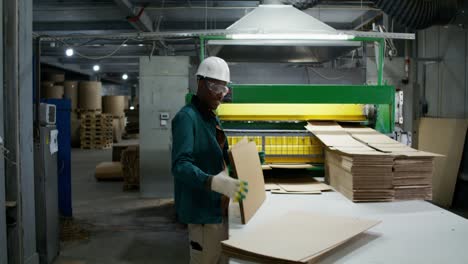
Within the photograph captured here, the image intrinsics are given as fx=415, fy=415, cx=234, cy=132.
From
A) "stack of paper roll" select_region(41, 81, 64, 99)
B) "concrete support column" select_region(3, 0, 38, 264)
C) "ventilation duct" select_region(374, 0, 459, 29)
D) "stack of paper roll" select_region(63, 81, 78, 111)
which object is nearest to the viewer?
"concrete support column" select_region(3, 0, 38, 264)

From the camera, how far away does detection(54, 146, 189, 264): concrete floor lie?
15.1 feet

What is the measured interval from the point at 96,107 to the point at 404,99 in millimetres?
9889

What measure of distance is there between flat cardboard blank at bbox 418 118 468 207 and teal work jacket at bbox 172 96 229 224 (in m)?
5.43

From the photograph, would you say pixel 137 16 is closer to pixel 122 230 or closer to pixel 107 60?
pixel 122 230

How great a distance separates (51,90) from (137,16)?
6.57 meters

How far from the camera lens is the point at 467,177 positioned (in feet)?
21.7

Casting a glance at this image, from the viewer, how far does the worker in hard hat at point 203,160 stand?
227cm

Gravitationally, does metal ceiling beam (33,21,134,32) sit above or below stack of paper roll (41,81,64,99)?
above

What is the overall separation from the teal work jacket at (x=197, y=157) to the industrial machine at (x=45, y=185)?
2412 millimetres

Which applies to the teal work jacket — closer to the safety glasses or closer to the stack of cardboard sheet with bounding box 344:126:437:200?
the safety glasses

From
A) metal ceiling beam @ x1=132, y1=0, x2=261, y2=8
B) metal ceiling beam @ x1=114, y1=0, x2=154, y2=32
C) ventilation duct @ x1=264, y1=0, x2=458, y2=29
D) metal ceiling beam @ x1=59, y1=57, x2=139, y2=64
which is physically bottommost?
ventilation duct @ x1=264, y1=0, x2=458, y2=29

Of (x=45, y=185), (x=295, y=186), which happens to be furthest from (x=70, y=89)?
(x=295, y=186)

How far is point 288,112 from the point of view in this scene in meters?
3.70

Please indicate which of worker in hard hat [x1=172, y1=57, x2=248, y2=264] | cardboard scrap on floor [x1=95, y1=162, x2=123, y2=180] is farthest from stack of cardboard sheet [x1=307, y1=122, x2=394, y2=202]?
cardboard scrap on floor [x1=95, y1=162, x2=123, y2=180]
